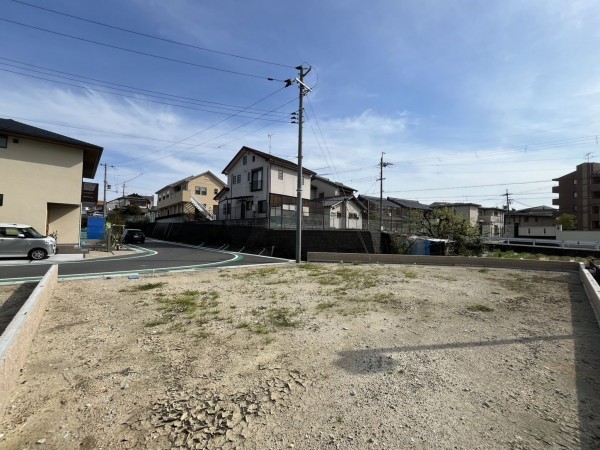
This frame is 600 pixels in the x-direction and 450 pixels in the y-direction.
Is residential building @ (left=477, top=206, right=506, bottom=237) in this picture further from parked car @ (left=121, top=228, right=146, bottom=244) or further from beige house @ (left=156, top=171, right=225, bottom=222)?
parked car @ (left=121, top=228, right=146, bottom=244)

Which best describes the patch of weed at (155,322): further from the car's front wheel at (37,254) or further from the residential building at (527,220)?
the residential building at (527,220)

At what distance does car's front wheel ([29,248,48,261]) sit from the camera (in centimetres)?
1364

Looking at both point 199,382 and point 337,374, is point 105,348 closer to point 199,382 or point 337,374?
point 199,382

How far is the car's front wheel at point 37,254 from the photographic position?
13.6 m

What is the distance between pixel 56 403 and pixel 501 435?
4.15 metres

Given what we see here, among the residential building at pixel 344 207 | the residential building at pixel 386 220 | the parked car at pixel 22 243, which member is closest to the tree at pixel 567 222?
the residential building at pixel 344 207

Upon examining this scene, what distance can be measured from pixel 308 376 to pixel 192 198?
4155cm

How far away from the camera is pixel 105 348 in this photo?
4418 millimetres

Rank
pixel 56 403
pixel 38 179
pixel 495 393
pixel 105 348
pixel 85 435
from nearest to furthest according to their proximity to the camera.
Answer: pixel 85 435 < pixel 56 403 < pixel 495 393 < pixel 105 348 < pixel 38 179

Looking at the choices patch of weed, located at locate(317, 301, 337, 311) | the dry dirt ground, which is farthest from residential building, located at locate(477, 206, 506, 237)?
patch of weed, located at locate(317, 301, 337, 311)

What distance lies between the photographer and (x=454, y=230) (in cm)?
1972

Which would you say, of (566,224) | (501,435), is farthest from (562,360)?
(566,224)

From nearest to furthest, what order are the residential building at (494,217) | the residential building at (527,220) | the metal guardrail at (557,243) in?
the metal guardrail at (557,243) < the residential building at (527,220) < the residential building at (494,217)

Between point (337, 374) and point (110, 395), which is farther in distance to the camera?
point (337, 374)
